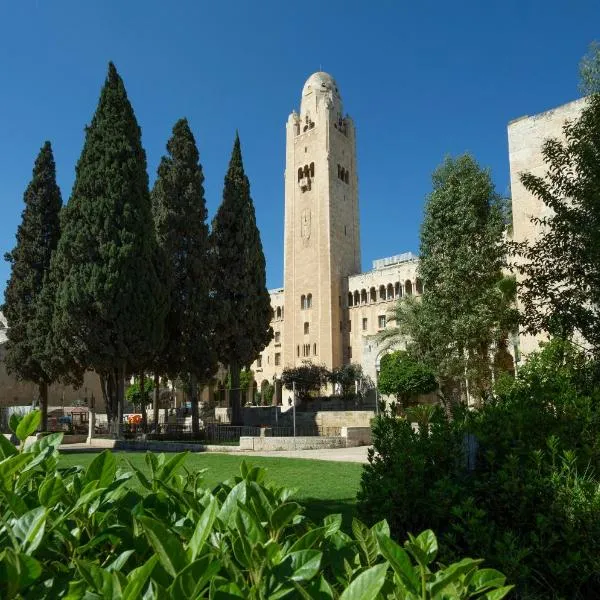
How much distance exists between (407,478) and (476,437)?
539 millimetres

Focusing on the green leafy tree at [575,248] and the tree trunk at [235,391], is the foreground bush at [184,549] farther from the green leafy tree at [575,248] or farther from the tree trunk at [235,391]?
the tree trunk at [235,391]

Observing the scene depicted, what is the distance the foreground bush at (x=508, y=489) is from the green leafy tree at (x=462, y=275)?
1424cm

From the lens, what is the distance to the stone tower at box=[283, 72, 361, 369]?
48500 mm

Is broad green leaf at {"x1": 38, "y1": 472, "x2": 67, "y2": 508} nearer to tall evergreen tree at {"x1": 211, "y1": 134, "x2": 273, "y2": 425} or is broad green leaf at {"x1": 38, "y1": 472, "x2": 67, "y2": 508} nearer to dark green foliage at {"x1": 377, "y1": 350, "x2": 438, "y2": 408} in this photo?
tall evergreen tree at {"x1": 211, "y1": 134, "x2": 273, "y2": 425}

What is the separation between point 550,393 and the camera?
4.37 metres

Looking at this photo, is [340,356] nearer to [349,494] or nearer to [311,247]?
[311,247]

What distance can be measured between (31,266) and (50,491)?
79.9 ft

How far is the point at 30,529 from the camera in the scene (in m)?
1.03

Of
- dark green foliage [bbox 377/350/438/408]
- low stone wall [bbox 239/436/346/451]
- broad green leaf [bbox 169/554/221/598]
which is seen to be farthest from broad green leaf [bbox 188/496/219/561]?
dark green foliage [bbox 377/350/438/408]

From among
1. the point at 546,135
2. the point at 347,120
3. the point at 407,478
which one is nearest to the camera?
the point at 407,478

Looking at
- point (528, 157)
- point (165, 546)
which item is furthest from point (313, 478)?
point (528, 157)

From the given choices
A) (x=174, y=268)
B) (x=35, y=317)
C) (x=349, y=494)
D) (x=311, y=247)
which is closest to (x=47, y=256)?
(x=35, y=317)

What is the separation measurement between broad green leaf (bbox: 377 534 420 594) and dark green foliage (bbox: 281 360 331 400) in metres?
37.3

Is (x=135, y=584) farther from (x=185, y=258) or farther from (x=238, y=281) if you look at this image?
(x=238, y=281)
